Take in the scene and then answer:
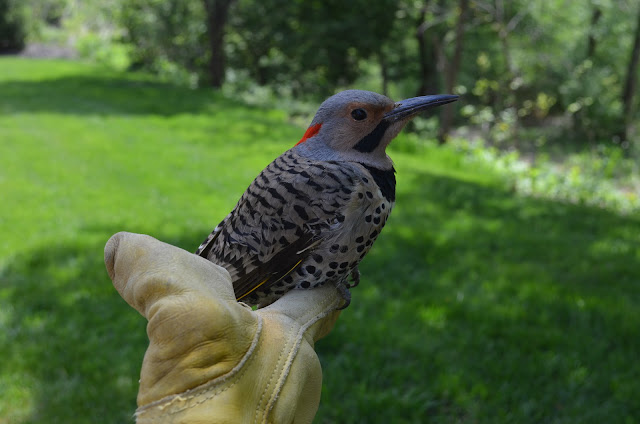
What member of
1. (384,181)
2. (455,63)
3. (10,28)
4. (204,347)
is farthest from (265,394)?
(10,28)

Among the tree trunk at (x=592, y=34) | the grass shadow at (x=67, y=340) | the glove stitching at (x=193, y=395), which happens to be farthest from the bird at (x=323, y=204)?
the tree trunk at (x=592, y=34)

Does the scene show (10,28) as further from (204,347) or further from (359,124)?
(204,347)

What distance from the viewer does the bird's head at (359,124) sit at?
2061 millimetres

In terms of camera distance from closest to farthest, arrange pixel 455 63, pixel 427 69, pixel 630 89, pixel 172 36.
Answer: pixel 455 63, pixel 630 89, pixel 427 69, pixel 172 36

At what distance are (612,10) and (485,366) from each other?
1561 centimetres

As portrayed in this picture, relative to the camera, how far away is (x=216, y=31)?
14.4m

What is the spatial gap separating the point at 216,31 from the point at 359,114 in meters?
13.4

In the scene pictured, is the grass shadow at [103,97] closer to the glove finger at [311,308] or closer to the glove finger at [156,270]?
the glove finger at [311,308]

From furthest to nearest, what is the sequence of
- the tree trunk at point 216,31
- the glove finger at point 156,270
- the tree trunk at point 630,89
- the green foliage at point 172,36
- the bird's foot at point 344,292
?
the green foliage at point 172,36
the tree trunk at point 216,31
the tree trunk at point 630,89
the bird's foot at point 344,292
the glove finger at point 156,270

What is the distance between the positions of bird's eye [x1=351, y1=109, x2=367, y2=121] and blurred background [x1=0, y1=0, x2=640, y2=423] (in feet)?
6.76

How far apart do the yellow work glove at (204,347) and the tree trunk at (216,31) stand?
13.7 meters

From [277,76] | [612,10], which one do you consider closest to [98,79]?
[277,76]

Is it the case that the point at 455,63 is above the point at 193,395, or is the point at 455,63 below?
below

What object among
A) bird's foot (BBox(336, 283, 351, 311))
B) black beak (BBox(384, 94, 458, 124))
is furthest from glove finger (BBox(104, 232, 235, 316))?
black beak (BBox(384, 94, 458, 124))
